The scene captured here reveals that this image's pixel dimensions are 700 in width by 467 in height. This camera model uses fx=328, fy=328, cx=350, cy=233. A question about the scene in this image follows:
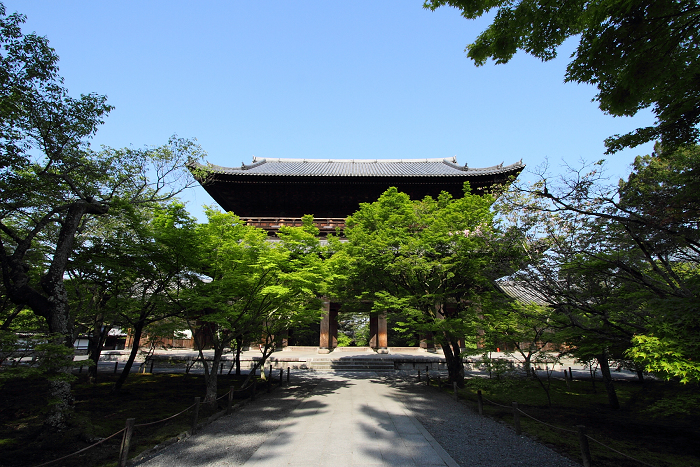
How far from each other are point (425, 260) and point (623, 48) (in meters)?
8.80

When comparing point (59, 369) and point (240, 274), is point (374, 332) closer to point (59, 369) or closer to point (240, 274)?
point (240, 274)

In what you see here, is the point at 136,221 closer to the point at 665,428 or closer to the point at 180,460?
the point at 180,460

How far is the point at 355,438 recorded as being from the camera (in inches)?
300

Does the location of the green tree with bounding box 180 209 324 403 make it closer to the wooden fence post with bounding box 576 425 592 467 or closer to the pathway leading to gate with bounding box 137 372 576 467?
the pathway leading to gate with bounding box 137 372 576 467

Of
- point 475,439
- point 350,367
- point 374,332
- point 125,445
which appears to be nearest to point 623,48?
point 475,439

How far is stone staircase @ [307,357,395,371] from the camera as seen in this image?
798 inches

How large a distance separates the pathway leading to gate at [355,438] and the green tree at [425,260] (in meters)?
2.96

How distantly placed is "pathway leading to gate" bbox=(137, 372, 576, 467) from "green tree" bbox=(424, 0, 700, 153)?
6.41 metres

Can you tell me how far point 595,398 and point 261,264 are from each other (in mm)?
13934

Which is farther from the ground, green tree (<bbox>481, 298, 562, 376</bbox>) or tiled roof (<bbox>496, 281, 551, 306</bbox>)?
tiled roof (<bbox>496, 281, 551, 306</bbox>)

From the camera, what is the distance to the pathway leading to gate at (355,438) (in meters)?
6.35

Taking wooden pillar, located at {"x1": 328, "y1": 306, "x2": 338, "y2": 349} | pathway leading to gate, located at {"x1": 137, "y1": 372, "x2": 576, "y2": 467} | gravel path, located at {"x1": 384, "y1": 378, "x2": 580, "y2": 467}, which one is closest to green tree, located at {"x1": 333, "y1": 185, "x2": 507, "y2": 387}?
gravel path, located at {"x1": 384, "y1": 378, "x2": 580, "y2": 467}

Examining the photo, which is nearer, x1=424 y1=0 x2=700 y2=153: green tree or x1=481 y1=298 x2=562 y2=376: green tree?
x1=424 y1=0 x2=700 y2=153: green tree

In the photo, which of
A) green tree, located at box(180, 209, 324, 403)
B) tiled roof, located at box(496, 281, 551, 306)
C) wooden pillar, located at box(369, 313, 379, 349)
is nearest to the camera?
tiled roof, located at box(496, 281, 551, 306)
